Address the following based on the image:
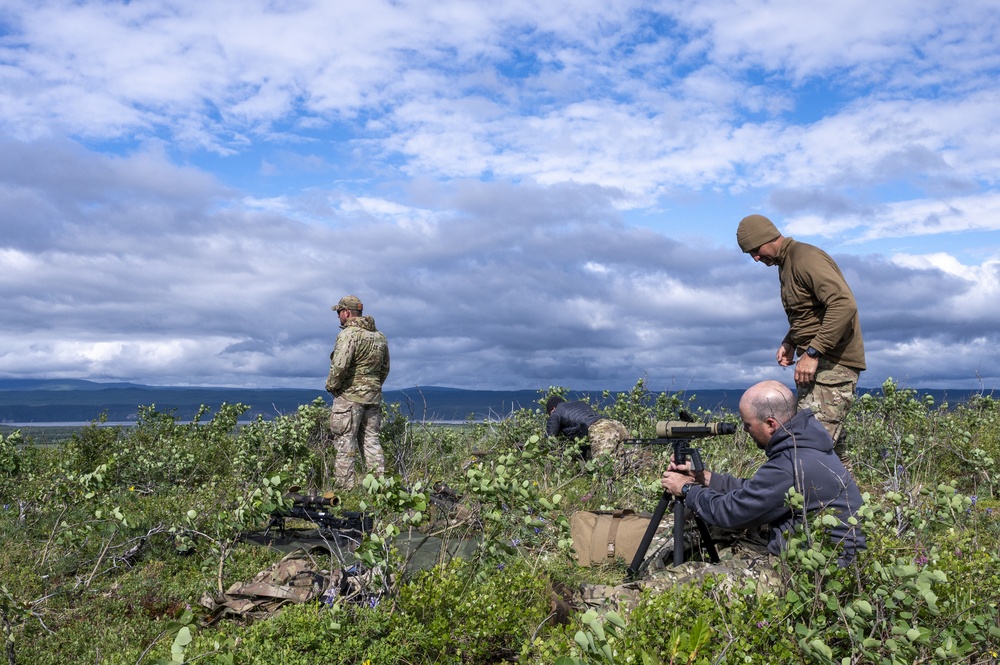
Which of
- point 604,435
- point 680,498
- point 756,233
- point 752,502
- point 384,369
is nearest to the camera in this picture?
point 752,502

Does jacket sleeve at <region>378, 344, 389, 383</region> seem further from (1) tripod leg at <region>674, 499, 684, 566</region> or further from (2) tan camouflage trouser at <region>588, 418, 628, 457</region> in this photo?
(1) tripod leg at <region>674, 499, 684, 566</region>

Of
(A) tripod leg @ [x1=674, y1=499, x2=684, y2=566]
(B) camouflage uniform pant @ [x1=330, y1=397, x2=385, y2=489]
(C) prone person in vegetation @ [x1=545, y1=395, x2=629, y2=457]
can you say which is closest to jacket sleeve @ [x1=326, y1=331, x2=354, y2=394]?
(B) camouflage uniform pant @ [x1=330, y1=397, x2=385, y2=489]

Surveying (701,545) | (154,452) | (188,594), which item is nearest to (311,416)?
(154,452)

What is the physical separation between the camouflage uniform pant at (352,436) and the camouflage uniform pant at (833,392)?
239 inches

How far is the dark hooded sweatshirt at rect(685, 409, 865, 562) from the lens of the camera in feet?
14.1

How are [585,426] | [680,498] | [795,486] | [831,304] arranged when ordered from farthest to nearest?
[585,426] → [831,304] → [680,498] → [795,486]

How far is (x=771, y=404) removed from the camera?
4.55m

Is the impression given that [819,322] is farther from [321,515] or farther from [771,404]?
[321,515]

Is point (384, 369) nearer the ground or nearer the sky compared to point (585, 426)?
nearer the sky

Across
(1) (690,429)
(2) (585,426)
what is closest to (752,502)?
(1) (690,429)

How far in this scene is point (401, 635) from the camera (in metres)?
3.84

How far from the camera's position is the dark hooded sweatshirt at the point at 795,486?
14.1 ft

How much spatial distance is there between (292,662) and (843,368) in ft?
15.5

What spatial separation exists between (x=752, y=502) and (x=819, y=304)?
8.06ft
